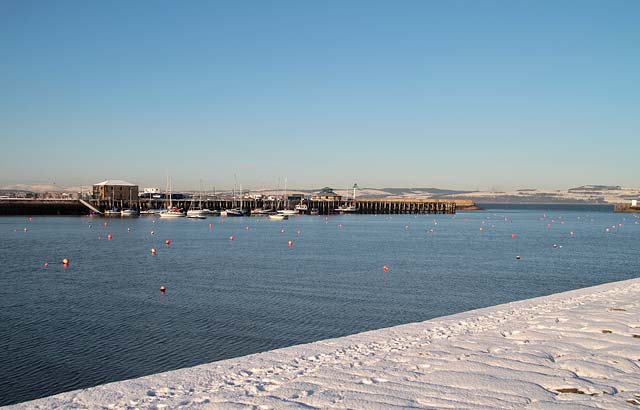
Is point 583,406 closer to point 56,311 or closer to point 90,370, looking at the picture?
point 90,370

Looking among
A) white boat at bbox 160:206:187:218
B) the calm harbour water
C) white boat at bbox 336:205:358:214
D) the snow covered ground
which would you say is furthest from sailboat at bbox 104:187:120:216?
the snow covered ground

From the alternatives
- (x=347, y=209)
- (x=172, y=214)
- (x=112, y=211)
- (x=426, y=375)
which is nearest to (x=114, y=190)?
(x=112, y=211)

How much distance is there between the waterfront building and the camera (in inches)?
6112

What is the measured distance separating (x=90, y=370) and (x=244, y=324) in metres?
6.02

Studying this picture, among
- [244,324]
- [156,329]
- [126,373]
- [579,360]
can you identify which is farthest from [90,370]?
[579,360]

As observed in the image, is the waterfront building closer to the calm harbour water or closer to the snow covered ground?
the calm harbour water

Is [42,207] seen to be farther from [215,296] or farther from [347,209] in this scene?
[215,296]

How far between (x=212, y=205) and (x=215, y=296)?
5878 inches

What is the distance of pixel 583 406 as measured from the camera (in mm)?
8930

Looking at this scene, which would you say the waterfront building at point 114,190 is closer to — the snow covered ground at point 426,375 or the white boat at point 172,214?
the white boat at point 172,214

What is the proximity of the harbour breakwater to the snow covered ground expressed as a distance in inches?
5419

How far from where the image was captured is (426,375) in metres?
10.7

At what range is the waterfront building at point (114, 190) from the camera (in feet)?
509

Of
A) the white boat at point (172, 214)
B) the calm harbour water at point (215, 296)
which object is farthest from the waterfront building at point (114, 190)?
the calm harbour water at point (215, 296)
